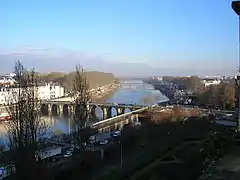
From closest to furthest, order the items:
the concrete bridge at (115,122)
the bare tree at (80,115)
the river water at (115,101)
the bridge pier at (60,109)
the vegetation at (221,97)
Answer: the bare tree at (80,115) → the river water at (115,101) → the concrete bridge at (115,122) → the vegetation at (221,97) → the bridge pier at (60,109)

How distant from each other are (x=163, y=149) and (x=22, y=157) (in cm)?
486

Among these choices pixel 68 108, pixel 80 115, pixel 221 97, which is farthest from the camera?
pixel 68 108

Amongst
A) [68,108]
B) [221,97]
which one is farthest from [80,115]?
[68,108]

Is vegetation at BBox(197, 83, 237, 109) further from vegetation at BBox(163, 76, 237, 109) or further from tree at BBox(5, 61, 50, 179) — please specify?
tree at BBox(5, 61, 50, 179)

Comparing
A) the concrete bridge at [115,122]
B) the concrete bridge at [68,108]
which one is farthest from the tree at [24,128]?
the concrete bridge at [68,108]

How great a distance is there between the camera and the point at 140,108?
4319 cm

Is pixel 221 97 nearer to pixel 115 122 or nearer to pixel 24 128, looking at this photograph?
pixel 115 122

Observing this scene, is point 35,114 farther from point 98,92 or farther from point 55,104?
point 98,92

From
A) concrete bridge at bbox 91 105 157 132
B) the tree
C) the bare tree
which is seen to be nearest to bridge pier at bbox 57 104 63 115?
concrete bridge at bbox 91 105 157 132

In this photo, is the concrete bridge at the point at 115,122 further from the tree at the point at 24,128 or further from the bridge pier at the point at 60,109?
the tree at the point at 24,128

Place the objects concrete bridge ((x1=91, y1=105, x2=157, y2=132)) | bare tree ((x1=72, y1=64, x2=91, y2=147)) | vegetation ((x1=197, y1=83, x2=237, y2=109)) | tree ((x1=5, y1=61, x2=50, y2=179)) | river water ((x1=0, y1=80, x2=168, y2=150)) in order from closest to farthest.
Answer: tree ((x1=5, y1=61, x2=50, y2=179)) → bare tree ((x1=72, y1=64, x2=91, y2=147)) → river water ((x1=0, y1=80, x2=168, y2=150)) → concrete bridge ((x1=91, y1=105, x2=157, y2=132)) → vegetation ((x1=197, y1=83, x2=237, y2=109))

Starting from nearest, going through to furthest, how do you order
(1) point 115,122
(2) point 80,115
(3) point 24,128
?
(3) point 24,128, (2) point 80,115, (1) point 115,122

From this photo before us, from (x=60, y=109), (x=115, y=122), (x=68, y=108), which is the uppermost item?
(x=68, y=108)

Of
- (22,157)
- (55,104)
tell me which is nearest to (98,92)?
(55,104)
